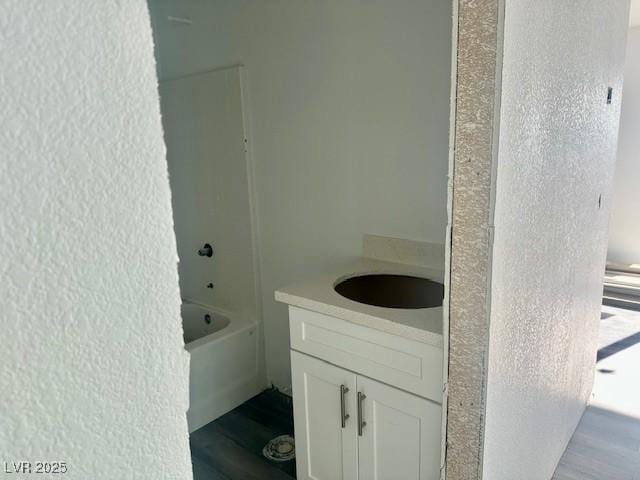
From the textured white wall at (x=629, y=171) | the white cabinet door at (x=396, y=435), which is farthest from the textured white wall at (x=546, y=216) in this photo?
the textured white wall at (x=629, y=171)

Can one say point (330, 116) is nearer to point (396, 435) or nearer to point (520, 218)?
point (520, 218)

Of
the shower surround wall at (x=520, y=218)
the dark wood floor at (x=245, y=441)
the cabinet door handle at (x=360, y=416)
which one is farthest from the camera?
the dark wood floor at (x=245, y=441)

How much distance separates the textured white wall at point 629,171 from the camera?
4125 millimetres

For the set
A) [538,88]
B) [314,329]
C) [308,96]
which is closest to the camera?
[538,88]

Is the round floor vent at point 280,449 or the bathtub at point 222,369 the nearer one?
the round floor vent at point 280,449

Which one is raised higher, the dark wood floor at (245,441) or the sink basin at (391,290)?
the sink basin at (391,290)

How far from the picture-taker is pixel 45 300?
1.05 feet

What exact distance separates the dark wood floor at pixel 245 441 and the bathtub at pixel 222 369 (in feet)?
0.19

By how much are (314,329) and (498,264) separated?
701mm

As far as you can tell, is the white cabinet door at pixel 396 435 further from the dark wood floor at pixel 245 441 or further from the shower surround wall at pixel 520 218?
the dark wood floor at pixel 245 441

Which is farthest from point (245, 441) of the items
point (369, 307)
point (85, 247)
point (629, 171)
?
point (629, 171)

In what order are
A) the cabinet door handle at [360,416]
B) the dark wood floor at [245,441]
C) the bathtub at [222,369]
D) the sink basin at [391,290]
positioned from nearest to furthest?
1. the cabinet door handle at [360,416]
2. the sink basin at [391,290]
3. the dark wood floor at [245,441]
4. the bathtub at [222,369]

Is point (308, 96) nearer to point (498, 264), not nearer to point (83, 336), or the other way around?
point (498, 264)

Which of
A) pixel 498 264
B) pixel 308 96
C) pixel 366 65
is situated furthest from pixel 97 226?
pixel 308 96
